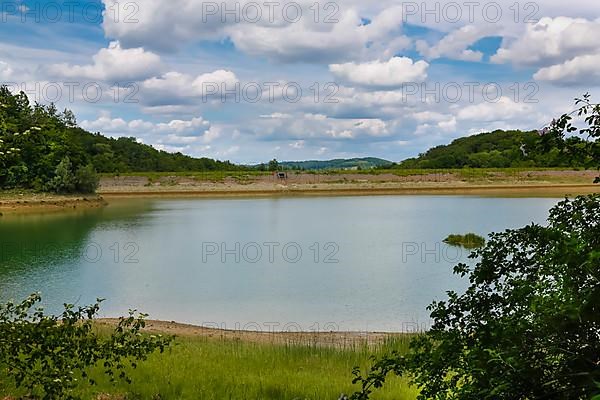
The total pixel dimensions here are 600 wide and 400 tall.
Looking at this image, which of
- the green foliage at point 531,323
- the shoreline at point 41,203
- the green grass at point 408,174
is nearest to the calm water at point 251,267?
the green foliage at point 531,323

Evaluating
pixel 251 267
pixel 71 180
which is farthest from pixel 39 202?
pixel 251 267

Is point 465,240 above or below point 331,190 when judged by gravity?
below

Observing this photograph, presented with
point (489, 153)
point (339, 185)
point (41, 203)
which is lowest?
point (41, 203)

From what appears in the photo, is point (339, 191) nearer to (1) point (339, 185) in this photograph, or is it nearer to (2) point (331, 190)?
(2) point (331, 190)

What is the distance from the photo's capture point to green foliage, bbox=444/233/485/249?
83.3 feet

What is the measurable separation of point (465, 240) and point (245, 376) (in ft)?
66.5

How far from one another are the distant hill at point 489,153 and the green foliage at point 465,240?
134 inches

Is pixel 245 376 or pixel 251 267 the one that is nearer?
pixel 245 376

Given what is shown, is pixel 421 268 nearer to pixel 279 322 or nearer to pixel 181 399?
pixel 279 322

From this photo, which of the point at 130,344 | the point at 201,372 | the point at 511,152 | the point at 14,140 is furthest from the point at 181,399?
the point at 511,152

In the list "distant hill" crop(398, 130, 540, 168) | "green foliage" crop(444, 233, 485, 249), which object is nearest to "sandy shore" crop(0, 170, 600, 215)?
"distant hill" crop(398, 130, 540, 168)

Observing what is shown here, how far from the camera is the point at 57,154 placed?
7715 millimetres

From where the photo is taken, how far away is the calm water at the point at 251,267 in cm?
1427

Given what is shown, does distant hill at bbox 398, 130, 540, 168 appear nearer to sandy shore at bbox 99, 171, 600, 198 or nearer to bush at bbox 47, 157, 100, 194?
sandy shore at bbox 99, 171, 600, 198
